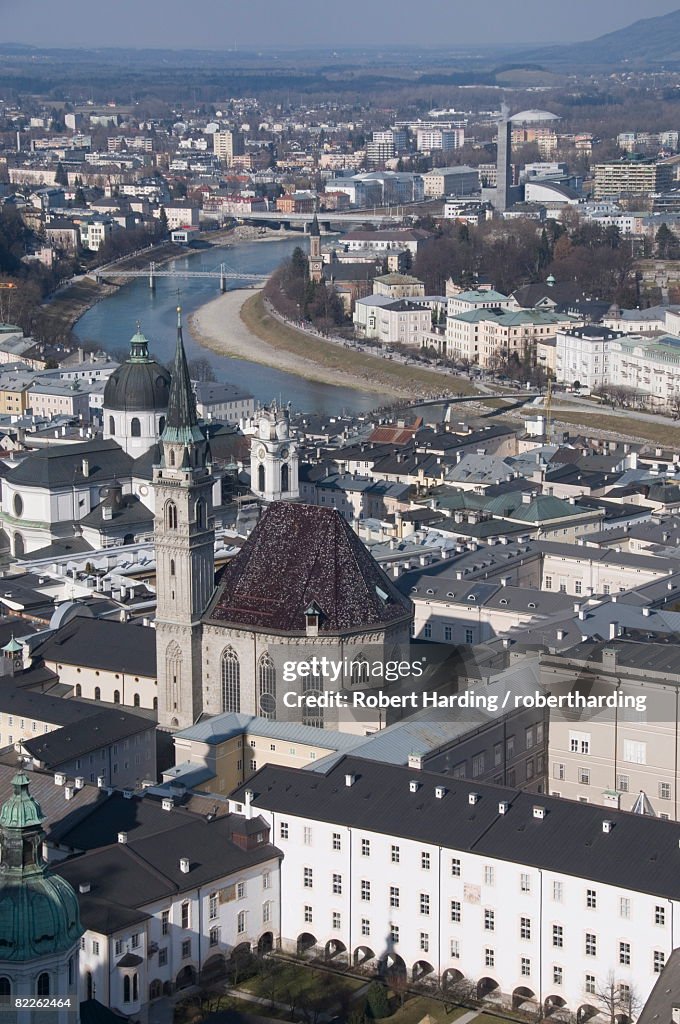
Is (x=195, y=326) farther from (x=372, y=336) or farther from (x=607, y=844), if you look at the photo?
(x=607, y=844)

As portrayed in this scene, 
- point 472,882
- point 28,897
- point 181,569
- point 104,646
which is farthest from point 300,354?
point 28,897

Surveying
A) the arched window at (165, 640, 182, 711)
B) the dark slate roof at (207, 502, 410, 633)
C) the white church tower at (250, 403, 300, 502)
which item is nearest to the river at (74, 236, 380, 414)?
the white church tower at (250, 403, 300, 502)

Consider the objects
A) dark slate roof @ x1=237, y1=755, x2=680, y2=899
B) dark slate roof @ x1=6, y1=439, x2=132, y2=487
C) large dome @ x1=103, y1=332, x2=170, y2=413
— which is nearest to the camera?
dark slate roof @ x1=237, y1=755, x2=680, y2=899

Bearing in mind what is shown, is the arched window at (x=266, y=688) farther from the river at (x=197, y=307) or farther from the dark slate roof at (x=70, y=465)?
the river at (x=197, y=307)

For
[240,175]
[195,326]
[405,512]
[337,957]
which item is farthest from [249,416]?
[240,175]

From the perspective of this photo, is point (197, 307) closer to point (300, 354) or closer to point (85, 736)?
point (300, 354)

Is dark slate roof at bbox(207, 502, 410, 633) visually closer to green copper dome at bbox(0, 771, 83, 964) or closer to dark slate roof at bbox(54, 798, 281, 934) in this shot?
dark slate roof at bbox(54, 798, 281, 934)
